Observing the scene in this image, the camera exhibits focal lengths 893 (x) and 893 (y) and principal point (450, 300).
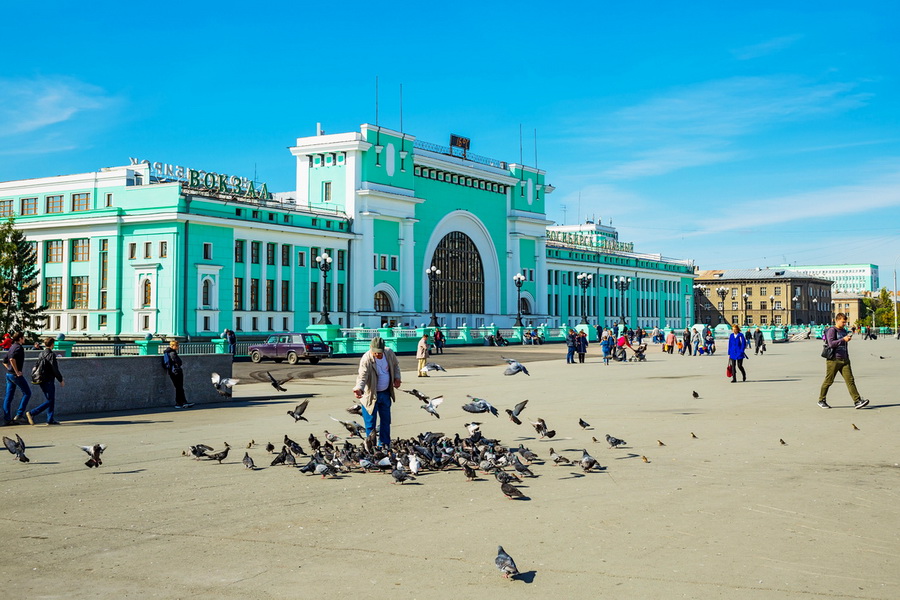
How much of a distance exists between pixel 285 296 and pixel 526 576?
62.5 metres

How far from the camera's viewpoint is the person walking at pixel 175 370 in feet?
63.1

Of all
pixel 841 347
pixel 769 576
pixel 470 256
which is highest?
pixel 470 256

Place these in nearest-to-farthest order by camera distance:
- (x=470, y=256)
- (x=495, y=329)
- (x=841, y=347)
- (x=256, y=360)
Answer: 1. (x=841, y=347)
2. (x=256, y=360)
3. (x=495, y=329)
4. (x=470, y=256)

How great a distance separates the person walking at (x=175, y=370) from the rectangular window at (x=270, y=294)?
46861mm

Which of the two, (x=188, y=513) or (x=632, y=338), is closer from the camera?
(x=188, y=513)

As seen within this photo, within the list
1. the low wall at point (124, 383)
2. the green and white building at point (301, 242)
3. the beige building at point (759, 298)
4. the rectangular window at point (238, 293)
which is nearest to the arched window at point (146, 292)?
the green and white building at point (301, 242)

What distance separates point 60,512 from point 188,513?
1.21 m

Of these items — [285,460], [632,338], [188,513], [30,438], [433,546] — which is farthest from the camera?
[632,338]

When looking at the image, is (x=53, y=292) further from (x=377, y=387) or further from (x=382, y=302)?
(x=377, y=387)

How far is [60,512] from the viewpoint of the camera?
8.31 m

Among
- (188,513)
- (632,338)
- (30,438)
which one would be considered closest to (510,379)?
(30,438)

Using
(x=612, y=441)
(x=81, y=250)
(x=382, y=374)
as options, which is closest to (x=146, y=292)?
(x=81, y=250)

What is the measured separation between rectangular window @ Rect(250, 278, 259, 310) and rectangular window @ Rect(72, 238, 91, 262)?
1118cm

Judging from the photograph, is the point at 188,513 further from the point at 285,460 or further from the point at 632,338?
the point at 632,338
